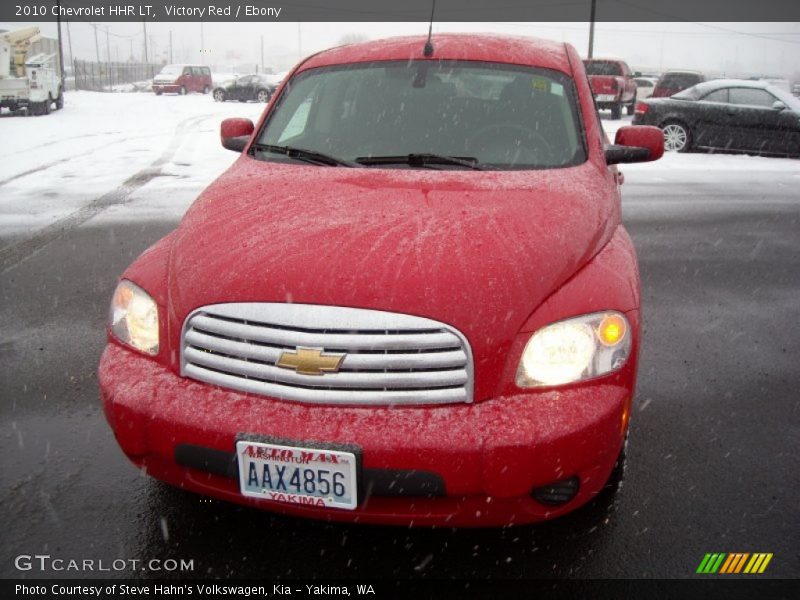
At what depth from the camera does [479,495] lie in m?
2.03

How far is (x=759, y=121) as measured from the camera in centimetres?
1338

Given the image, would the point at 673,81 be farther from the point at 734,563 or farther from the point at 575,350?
the point at 575,350

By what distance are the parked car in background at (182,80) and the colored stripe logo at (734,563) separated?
43.5 m

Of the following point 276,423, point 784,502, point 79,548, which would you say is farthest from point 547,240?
point 79,548

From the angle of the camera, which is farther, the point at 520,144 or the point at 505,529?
the point at 520,144

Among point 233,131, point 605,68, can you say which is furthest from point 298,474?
point 605,68

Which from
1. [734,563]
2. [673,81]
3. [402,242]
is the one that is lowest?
[734,563]

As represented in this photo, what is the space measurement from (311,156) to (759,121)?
12.7m

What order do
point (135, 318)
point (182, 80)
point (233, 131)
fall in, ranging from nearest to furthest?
point (135, 318) → point (233, 131) → point (182, 80)

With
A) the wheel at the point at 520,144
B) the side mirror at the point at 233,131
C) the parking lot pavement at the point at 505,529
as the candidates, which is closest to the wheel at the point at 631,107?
the parking lot pavement at the point at 505,529

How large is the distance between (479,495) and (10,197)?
849 centimetres

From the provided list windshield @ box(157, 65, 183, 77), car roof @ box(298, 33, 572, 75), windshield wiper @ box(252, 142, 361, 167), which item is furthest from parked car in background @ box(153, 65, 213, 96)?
windshield wiper @ box(252, 142, 361, 167)

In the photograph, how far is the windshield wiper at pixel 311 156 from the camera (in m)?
3.13

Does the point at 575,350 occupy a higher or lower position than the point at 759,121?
lower
